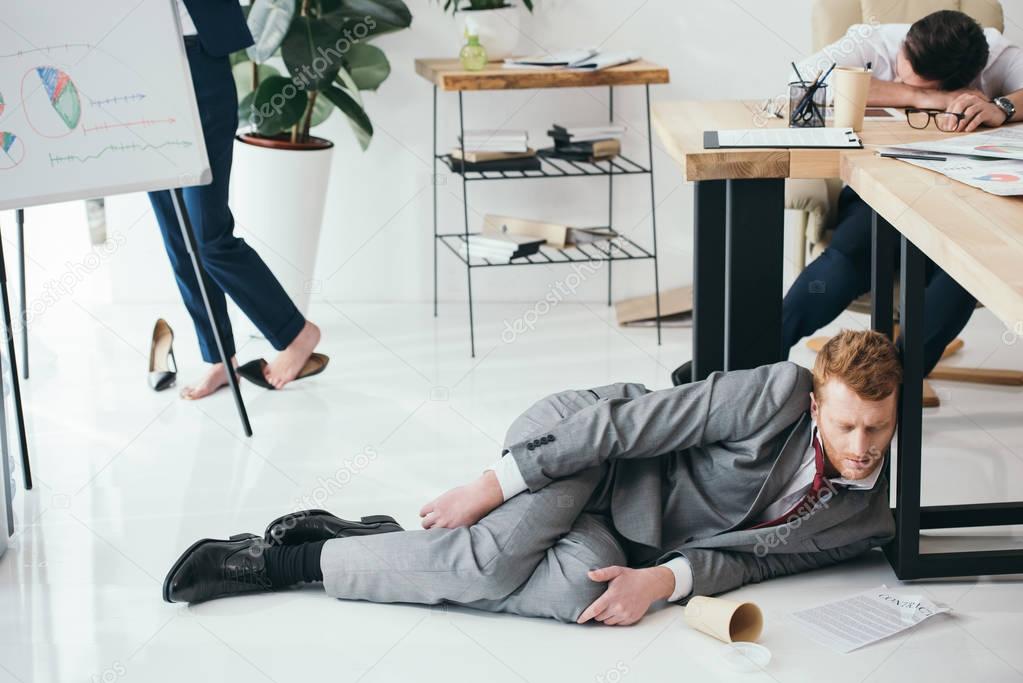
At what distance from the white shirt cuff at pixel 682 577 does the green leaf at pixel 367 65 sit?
1897 millimetres

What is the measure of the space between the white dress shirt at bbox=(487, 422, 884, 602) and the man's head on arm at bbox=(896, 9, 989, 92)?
38.3 inches

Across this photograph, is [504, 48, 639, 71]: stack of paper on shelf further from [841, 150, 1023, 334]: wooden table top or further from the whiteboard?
[841, 150, 1023, 334]: wooden table top

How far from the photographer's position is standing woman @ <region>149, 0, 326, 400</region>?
2.57 meters

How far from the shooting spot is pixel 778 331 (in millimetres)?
2141

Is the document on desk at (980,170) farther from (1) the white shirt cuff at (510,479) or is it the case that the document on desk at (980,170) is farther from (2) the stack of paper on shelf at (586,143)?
(2) the stack of paper on shelf at (586,143)

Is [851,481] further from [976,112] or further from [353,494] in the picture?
[353,494]

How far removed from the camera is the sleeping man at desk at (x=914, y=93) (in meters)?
2.43

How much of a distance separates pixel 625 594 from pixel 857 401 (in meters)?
0.46

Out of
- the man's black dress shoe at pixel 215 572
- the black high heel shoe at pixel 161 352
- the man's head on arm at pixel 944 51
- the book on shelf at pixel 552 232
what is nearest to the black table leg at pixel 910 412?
the man's head on arm at pixel 944 51

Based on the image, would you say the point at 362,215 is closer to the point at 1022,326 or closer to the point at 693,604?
the point at 693,604

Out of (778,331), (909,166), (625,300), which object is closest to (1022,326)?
(909,166)

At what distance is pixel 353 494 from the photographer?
2.37 m

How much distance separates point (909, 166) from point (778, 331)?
0.40 metres

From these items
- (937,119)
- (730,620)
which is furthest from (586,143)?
(730,620)
